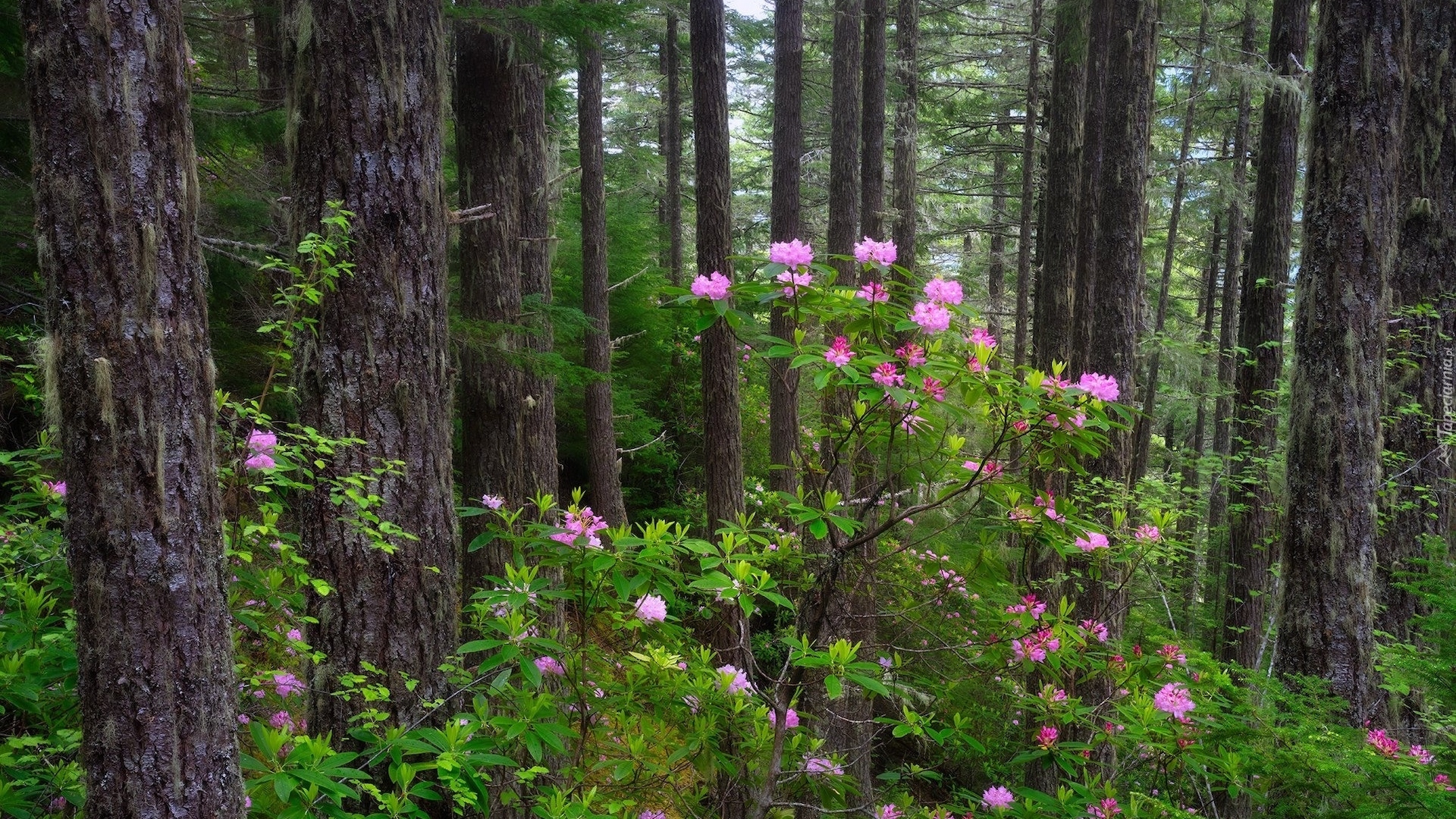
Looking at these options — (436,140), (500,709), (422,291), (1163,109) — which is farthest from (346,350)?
(1163,109)

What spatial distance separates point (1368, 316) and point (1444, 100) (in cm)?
318

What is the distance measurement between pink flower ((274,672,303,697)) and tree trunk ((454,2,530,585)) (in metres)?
2.16

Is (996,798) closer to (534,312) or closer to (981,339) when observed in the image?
(981,339)

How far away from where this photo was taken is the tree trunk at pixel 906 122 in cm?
1190

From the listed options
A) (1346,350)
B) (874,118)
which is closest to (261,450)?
(1346,350)

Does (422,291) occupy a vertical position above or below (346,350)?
above

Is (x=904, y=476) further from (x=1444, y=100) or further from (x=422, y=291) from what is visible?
(x=1444, y=100)

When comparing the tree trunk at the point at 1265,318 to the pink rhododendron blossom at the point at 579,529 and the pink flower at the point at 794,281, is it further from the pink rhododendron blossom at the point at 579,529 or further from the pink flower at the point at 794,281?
the pink rhododendron blossom at the point at 579,529

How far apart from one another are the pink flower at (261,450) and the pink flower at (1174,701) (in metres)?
2.89

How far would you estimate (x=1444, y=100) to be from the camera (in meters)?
6.01

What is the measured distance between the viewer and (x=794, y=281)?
8.27 feet

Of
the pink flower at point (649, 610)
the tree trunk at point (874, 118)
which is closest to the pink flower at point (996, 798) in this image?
the pink flower at point (649, 610)

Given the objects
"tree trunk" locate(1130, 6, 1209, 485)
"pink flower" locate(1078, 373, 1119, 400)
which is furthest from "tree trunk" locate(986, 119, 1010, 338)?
"pink flower" locate(1078, 373, 1119, 400)

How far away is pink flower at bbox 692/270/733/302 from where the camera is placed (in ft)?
8.06
